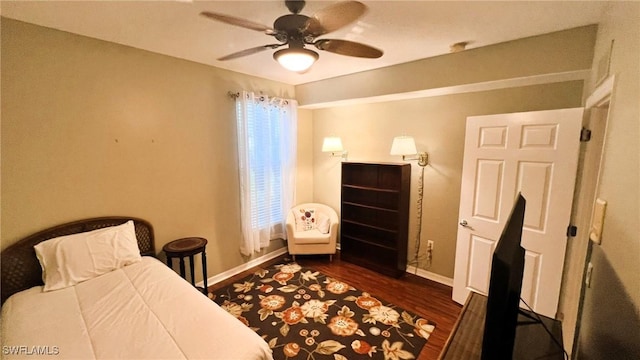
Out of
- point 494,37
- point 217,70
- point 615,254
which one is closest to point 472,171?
point 494,37

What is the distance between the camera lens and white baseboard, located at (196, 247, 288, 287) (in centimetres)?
306

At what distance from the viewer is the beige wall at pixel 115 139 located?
1.86 m

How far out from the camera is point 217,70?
115 inches

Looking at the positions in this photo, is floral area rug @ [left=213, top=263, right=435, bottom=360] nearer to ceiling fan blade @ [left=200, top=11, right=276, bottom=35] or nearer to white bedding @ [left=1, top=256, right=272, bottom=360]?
white bedding @ [left=1, top=256, right=272, bottom=360]

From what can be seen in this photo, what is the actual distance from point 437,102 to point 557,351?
2.45m

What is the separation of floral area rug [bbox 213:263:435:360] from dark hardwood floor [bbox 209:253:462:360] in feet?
0.28

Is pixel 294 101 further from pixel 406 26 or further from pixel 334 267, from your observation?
pixel 334 267

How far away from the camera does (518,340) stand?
1202 millimetres

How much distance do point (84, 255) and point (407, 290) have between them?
3.09 meters

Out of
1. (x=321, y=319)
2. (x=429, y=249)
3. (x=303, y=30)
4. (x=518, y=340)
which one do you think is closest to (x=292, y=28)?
(x=303, y=30)

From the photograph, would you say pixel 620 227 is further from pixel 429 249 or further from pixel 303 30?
pixel 429 249

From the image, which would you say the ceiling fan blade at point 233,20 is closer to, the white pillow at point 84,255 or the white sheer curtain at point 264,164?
the white sheer curtain at point 264,164

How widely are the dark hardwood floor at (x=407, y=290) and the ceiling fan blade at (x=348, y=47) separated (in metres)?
2.35

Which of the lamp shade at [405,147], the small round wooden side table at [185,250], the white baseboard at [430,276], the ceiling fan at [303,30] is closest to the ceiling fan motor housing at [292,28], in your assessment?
the ceiling fan at [303,30]
